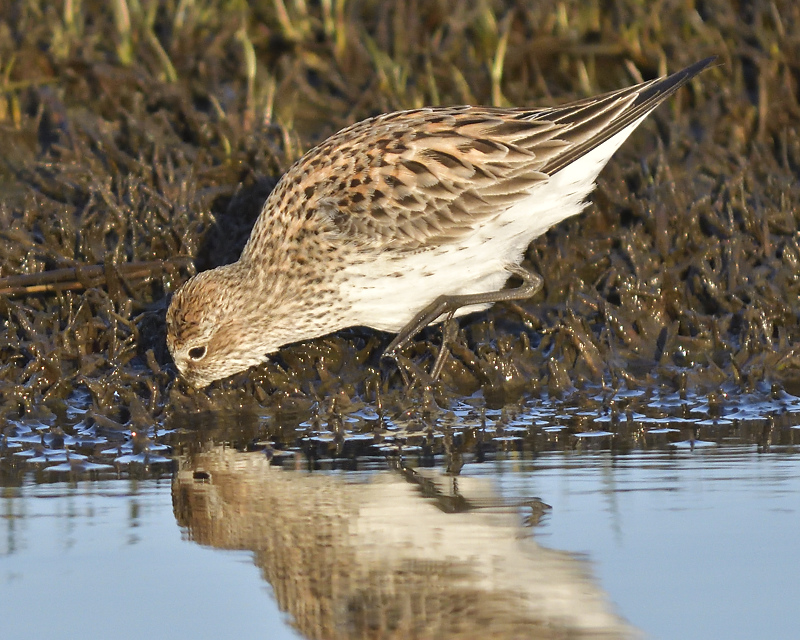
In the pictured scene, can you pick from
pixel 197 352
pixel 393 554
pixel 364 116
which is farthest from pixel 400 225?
pixel 364 116

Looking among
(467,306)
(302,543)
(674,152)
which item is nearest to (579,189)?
(467,306)

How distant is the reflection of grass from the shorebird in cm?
42

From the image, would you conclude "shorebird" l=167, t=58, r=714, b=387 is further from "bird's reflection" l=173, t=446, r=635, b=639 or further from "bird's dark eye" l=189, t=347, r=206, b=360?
"bird's reflection" l=173, t=446, r=635, b=639

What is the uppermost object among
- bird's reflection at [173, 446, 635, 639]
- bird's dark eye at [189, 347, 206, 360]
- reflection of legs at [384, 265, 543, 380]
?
reflection of legs at [384, 265, 543, 380]

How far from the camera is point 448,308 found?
710cm

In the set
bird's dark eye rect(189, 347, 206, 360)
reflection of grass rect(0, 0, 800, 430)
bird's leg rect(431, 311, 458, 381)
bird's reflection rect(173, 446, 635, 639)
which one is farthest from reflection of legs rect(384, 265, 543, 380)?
bird's reflection rect(173, 446, 635, 639)

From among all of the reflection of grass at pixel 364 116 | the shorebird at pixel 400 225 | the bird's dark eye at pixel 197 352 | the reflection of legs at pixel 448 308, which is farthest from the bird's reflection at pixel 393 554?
the reflection of grass at pixel 364 116

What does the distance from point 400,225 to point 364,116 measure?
2.88 metres

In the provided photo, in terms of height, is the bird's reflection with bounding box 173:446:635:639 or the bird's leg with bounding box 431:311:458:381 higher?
the bird's leg with bounding box 431:311:458:381

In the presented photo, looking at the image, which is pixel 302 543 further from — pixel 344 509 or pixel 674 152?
pixel 674 152

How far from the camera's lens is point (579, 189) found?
7.05 metres

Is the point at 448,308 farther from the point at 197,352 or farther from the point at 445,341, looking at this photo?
the point at 197,352

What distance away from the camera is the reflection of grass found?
24.3 ft

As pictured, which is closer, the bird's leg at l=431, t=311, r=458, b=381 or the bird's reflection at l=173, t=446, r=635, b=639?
the bird's reflection at l=173, t=446, r=635, b=639
